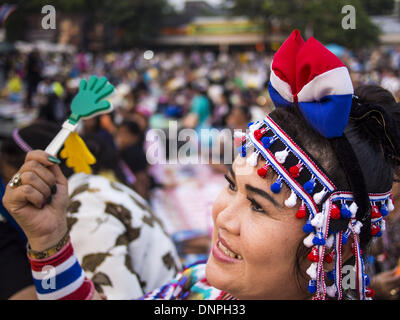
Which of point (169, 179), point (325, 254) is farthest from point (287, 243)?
point (169, 179)

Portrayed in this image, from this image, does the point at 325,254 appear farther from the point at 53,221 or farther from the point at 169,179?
the point at 169,179

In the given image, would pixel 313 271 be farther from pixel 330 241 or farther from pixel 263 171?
pixel 263 171

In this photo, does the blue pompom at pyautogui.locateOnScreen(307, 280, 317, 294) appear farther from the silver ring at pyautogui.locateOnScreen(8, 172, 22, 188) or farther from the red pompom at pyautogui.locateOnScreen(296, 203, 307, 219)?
the silver ring at pyautogui.locateOnScreen(8, 172, 22, 188)

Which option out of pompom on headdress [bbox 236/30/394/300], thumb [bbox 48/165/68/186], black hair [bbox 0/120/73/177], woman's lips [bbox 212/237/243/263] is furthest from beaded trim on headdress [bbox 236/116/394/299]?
black hair [bbox 0/120/73/177]

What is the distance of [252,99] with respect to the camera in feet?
29.6

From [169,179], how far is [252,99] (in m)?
4.26

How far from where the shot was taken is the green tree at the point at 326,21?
4.23 ft

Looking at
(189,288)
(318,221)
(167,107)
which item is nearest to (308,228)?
(318,221)

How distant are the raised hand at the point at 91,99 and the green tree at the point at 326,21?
0.76 m

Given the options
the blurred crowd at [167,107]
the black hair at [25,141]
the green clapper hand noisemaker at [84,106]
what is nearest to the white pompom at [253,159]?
the green clapper hand noisemaker at [84,106]

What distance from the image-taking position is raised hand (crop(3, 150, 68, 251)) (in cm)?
112

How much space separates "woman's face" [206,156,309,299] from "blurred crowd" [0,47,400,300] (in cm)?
74

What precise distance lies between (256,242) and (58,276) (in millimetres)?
662

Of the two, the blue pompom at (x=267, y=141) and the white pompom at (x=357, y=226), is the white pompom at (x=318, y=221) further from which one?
the blue pompom at (x=267, y=141)
